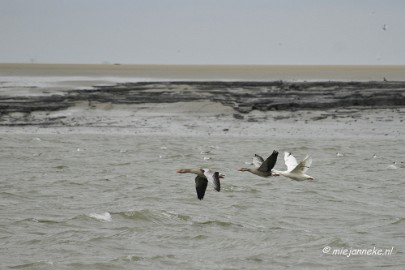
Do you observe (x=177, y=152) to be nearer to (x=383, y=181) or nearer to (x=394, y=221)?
(x=383, y=181)

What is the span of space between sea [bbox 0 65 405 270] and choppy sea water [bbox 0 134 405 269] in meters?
0.02

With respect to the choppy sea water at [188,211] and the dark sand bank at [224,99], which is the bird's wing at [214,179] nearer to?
the choppy sea water at [188,211]

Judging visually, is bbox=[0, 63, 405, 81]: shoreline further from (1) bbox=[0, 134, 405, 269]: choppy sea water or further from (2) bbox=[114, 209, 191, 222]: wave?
(2) bbox=[114, 209, 191, 222]: wave

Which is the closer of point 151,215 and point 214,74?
point 151,215

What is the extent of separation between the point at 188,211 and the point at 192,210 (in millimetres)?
140

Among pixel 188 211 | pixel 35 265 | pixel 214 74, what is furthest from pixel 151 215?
pixel 214 74

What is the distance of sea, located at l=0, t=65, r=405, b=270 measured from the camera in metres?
11.6

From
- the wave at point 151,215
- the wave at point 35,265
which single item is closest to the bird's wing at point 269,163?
the wave at point 151,215

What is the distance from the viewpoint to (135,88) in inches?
1649

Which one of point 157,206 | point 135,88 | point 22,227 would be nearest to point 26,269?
point 22,227

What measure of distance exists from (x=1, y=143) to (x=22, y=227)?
450 inches

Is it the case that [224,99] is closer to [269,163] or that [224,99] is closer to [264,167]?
[264,167]

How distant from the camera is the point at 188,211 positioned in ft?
47.5

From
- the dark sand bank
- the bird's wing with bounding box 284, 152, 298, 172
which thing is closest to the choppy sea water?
the bird's wing with bounding box 284, 152, 298, 172
